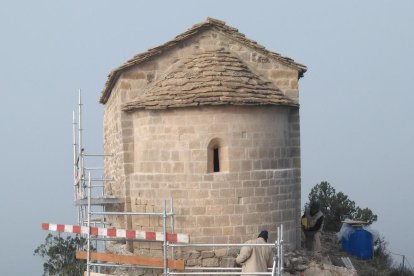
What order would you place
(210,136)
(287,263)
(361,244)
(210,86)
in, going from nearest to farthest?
(210,136) → (210,86) → (287,263) → (361,244)

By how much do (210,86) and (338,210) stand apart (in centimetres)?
1225

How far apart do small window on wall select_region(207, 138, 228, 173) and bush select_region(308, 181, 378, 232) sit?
10.9 meters

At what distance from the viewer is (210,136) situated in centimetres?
1650

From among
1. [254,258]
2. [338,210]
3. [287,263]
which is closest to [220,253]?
[287,263]

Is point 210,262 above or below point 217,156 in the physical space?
below

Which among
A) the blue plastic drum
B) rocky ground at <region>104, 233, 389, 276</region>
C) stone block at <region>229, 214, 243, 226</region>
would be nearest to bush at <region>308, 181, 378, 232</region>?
the blue plastic drum

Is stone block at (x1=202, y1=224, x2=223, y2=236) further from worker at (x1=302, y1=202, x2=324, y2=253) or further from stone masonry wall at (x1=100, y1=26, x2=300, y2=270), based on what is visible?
worker at (x1=302, y1=202, x2=324, y2=253)

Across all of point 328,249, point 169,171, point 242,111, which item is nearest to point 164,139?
point 169,171

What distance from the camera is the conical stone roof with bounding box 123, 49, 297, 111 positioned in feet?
54.0

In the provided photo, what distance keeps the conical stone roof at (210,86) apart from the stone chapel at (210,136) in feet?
0.09

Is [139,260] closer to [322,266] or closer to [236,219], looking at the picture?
[236,219]

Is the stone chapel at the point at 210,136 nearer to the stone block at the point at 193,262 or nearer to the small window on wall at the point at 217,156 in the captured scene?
the small window on wall at the point at 217,156

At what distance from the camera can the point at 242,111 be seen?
16641 millimetres

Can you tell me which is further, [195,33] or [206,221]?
[195,33]
